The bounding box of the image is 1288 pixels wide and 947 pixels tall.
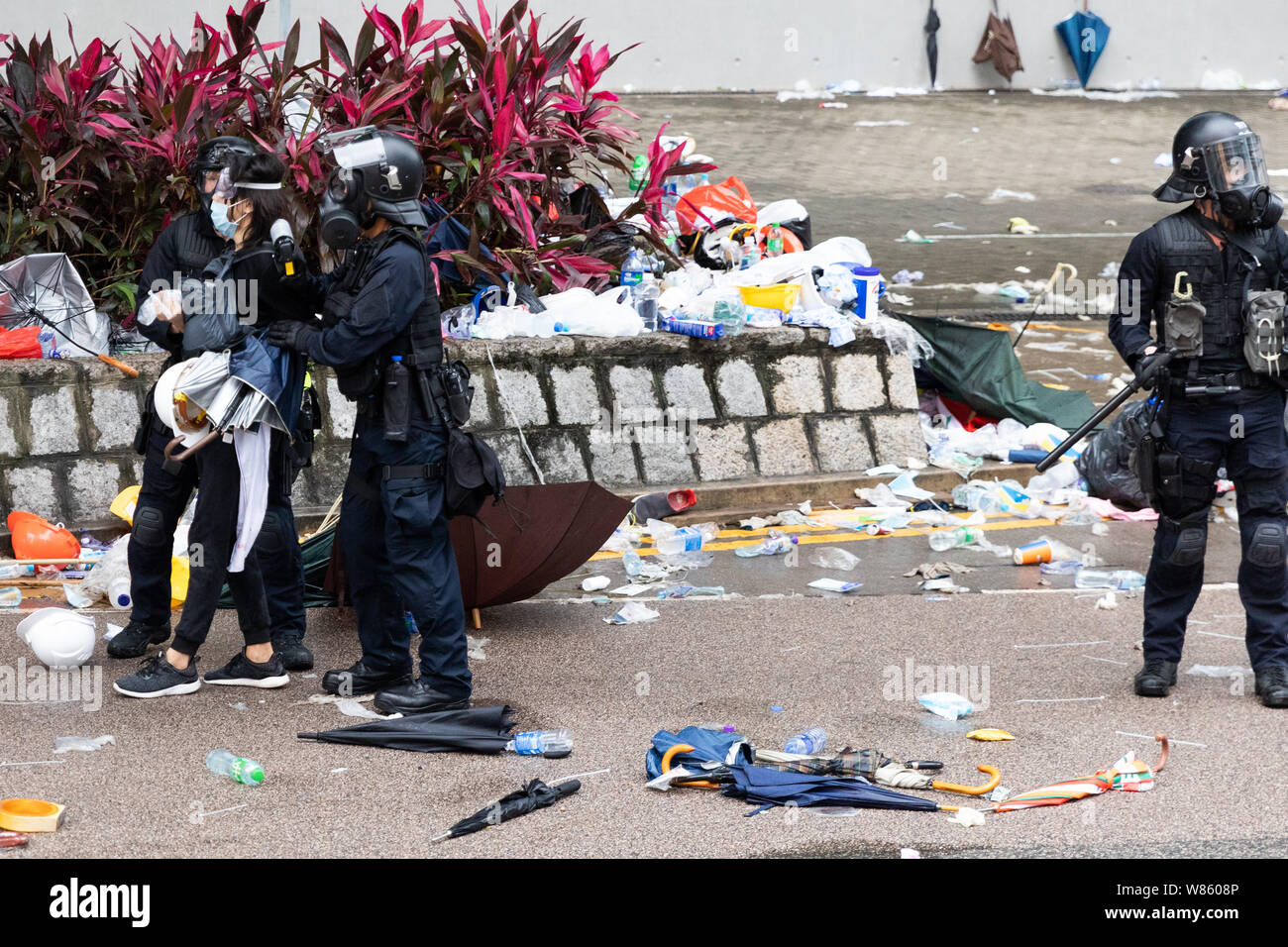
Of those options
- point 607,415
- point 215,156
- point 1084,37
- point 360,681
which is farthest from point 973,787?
point 1084,37

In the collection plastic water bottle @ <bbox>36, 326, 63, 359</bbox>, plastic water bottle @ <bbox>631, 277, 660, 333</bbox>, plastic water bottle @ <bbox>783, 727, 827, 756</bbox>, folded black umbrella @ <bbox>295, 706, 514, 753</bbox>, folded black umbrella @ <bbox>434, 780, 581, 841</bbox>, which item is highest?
plastic water bottle @ <bbox>631, 277, 660, 333</bbox>

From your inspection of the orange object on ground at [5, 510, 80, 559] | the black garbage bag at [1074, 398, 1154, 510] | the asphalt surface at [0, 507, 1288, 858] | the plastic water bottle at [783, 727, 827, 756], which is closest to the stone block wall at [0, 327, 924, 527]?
the orange object on ground at [5, 510, 80, 559]

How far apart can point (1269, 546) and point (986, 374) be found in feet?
11.9

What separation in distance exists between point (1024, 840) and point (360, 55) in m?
6.09

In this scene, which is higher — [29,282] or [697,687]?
[29,282]

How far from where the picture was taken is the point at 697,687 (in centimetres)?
586

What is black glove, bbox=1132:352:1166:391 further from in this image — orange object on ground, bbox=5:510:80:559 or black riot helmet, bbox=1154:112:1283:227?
orange object on ground, bbox=5:510:80:559

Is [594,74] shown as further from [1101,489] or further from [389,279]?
[389,279]

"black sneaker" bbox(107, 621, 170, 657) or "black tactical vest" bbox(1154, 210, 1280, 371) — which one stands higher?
"black tactical vest" bbox(1154, 210, 1280, 371)

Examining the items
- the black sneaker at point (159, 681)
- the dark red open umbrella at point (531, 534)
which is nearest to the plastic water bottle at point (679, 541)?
the dark red open umbrella at point (531, 534)

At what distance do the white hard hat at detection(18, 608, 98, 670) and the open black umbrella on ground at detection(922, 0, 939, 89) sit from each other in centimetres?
1811

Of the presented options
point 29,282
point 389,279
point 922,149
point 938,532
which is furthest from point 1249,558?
point 922,149

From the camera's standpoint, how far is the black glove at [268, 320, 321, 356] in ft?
17.7

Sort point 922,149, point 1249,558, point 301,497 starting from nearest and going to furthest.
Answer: point 1249,558 < point 301,497 < point 922,149
